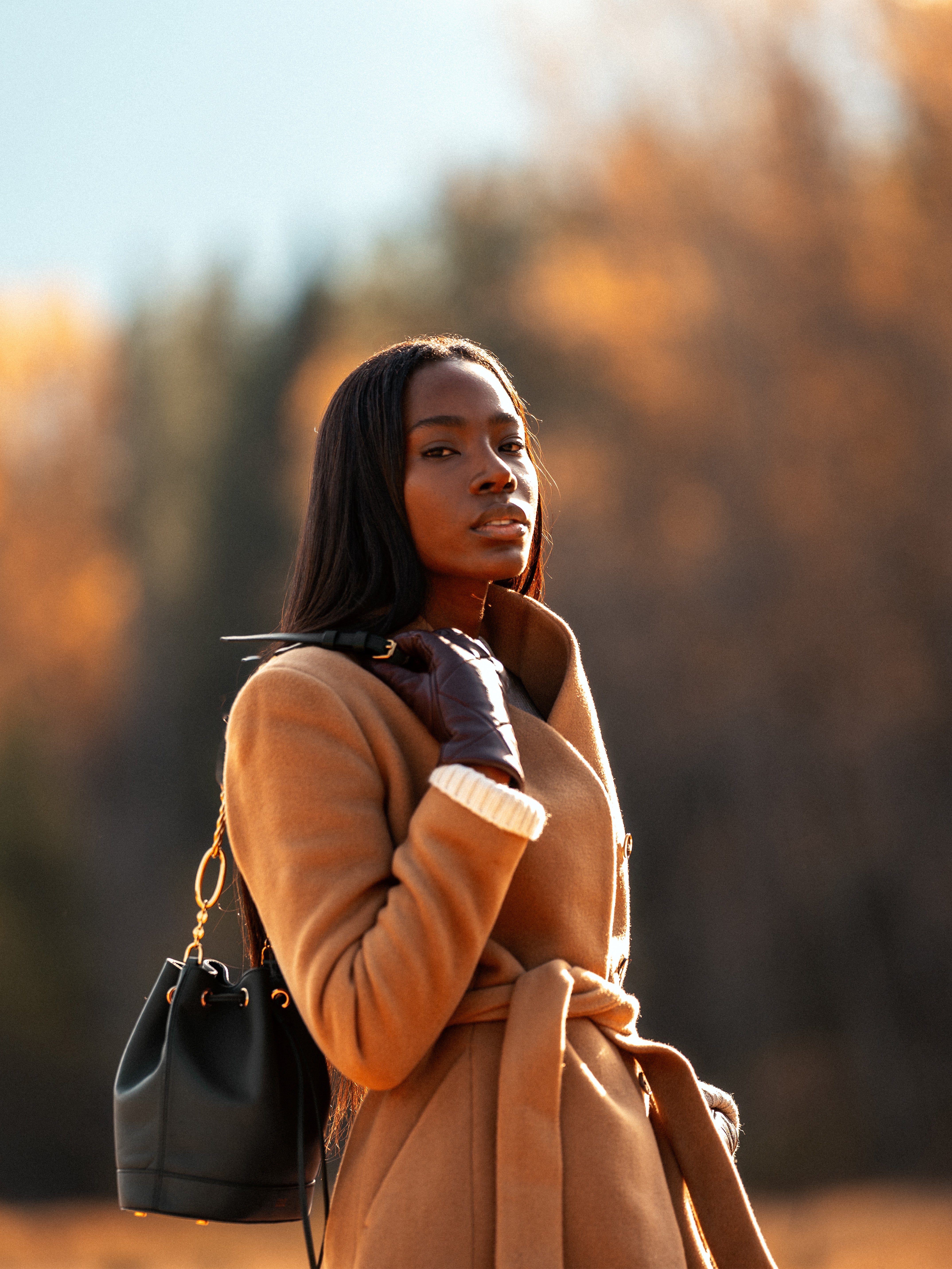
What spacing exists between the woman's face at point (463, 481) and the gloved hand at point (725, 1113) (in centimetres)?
63

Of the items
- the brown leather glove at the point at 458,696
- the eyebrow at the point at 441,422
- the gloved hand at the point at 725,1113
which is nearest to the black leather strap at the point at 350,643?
the brown leather glove at the point at 458,696

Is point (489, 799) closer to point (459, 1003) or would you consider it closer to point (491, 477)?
point (459, 1003)

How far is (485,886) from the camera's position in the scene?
4.64 feet

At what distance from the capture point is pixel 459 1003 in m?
1.49

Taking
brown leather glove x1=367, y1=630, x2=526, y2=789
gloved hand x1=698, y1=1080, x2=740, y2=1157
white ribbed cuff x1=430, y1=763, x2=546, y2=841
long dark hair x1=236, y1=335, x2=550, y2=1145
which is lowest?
gloved hand x1=698, y1=1080, x2=740, y2=1157

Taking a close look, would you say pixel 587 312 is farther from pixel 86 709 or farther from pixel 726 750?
pixel 86 709

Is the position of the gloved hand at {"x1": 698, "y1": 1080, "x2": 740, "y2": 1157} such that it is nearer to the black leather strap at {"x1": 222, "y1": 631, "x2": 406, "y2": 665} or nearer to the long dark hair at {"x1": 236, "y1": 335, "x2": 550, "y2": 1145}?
the long dark hair at {"x1": 236, "y1": 335, "x2": 550, "y2": 1145}

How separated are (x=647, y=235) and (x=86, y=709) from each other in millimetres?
8418

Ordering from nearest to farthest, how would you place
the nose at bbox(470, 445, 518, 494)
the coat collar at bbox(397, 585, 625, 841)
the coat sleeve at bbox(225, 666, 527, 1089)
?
the coat sleeve at bbox(225, 666, 527, 1089), the nose at bbox(470, 445, 518, 494), the coat collar at bbox(397, 585, 625, 841)

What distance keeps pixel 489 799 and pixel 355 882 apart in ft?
0.49

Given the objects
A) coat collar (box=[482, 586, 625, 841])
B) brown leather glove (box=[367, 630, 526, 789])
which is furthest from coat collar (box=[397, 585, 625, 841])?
brown leather glove (box=[367, 630, 526, 789])

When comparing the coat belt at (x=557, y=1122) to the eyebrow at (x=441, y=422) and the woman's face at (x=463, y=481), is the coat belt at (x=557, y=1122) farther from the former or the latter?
the eyebrow at (x=441, y=422)

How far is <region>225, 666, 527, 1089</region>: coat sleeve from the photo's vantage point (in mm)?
1379

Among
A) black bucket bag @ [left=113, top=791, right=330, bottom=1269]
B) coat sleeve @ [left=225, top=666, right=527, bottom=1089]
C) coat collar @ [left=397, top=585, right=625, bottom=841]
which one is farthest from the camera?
coat collar @ [left=397, top=585, right=625, bottom=841]
